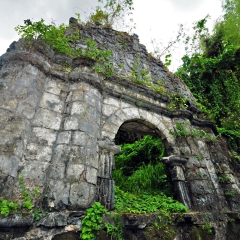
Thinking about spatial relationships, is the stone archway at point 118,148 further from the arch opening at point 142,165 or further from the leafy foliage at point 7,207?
the leafy foliage at point 7,207

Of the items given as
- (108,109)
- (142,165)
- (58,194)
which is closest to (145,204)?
(58,194)

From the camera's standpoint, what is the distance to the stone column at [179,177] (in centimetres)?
408

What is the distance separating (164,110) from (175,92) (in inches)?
48.8

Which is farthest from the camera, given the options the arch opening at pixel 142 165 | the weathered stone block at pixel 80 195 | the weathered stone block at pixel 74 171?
the arch opening at pixel 142 165

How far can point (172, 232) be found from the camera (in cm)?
335

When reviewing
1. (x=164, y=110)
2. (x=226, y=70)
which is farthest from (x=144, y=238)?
(x=226, y=70)

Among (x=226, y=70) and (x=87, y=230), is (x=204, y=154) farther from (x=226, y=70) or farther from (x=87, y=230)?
(x=226, y=70)

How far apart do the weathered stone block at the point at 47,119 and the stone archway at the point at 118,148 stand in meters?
0.86

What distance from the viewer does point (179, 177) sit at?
4.29m

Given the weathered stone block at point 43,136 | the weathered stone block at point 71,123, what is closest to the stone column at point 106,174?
the weathered stone block at point 71,123

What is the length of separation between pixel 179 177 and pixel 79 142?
95.8 inches

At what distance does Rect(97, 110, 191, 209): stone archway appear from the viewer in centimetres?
325

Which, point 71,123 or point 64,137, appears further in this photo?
point 71,123

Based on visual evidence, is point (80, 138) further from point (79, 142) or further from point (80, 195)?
point (80, 195)
